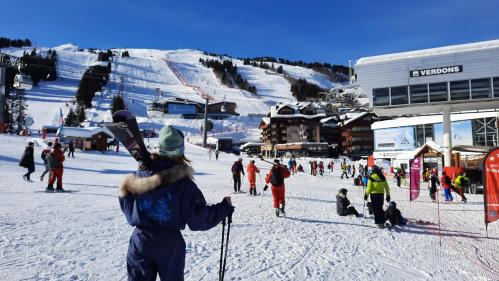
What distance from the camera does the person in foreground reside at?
238 centimetres

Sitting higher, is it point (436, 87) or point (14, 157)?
point (436, 87)

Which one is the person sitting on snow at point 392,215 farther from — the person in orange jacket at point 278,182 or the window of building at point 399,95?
the window of building at point 399,95

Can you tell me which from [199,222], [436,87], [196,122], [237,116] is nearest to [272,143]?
[196,122]

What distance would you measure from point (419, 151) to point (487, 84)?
384 inches

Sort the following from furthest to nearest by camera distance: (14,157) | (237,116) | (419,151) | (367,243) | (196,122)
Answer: (237,116) → (196,122) → (419,151) → (14,157) → (367,243)

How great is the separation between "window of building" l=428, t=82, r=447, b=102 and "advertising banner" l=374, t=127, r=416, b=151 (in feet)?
44.0

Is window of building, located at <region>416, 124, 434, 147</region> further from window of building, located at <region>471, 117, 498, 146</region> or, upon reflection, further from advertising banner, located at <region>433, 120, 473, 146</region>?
window of building, located at <region>471, 117, 498, 146</region>

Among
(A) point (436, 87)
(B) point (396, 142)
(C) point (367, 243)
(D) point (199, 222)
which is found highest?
(A) point (436, 87)

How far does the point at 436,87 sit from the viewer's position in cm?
3188

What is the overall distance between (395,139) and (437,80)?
15.1 m

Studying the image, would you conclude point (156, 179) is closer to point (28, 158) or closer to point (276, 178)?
point (276, 178)

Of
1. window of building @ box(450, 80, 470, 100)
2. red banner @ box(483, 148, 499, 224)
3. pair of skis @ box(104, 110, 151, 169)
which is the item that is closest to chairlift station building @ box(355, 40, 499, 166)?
window of building @ box(450, 80, 470, 100)

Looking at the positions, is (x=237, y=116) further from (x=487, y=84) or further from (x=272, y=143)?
(x=487, y=84)

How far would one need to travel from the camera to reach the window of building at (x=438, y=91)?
31.6 m
